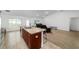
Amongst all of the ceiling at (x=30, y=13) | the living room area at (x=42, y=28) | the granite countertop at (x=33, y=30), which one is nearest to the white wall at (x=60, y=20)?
the living room area at (x=42, y=28)

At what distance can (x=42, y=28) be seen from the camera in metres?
2.02

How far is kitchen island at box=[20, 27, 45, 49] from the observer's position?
1952mm

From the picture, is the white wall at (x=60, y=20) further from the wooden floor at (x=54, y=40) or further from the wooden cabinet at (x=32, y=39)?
the wooden cabinet at (x=32, y=39)

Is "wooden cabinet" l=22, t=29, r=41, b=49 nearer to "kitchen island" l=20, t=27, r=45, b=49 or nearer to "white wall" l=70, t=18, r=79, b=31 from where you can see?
"kitchen island" l=20, t=27, r=45, b=49

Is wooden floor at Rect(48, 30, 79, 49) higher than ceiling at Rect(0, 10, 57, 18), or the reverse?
ceiling at Rect(0, 10, 57, 18)

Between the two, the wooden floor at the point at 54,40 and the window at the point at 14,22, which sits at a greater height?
the window at the point at 14,22

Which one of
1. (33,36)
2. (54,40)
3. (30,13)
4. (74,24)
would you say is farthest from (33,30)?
(74,24)

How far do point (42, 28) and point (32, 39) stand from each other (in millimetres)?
338

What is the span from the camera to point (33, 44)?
1.95m

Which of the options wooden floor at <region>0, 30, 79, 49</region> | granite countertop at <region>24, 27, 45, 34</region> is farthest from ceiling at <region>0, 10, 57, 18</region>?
wooden floor at <region>0, 30, 79, 49</region>

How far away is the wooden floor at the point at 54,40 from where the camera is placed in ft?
6.09
